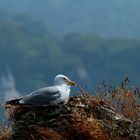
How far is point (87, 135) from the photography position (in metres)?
9.28

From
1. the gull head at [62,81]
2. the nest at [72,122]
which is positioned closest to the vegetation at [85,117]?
the nest at [72,122]

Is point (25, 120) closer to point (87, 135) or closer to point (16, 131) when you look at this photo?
point (16, 131)

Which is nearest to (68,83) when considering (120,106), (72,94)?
(72,94)

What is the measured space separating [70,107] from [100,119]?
45 cm

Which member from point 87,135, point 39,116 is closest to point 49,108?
point 39,116

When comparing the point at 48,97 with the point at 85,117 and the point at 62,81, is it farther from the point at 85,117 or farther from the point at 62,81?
the point at 85,117

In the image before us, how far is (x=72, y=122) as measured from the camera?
9.42 meters

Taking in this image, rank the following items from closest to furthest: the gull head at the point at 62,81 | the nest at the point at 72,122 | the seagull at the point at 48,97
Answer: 1. the nest at the point at 72,122
2. the seagull at the point at 48,97
3. the gull head at the point at 62,81

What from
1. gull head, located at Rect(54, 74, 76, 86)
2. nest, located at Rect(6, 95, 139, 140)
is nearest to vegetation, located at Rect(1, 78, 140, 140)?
nest, located at Rect(6, 95, 139, 140)

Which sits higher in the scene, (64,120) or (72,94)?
(72,94)

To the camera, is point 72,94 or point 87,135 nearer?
point 87,135

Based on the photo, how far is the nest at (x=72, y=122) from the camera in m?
9.30

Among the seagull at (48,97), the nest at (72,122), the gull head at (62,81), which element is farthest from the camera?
the gull head at (62,81)

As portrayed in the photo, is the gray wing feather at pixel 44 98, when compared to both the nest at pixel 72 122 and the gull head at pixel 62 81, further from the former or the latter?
the gull head at pixel 62 81
